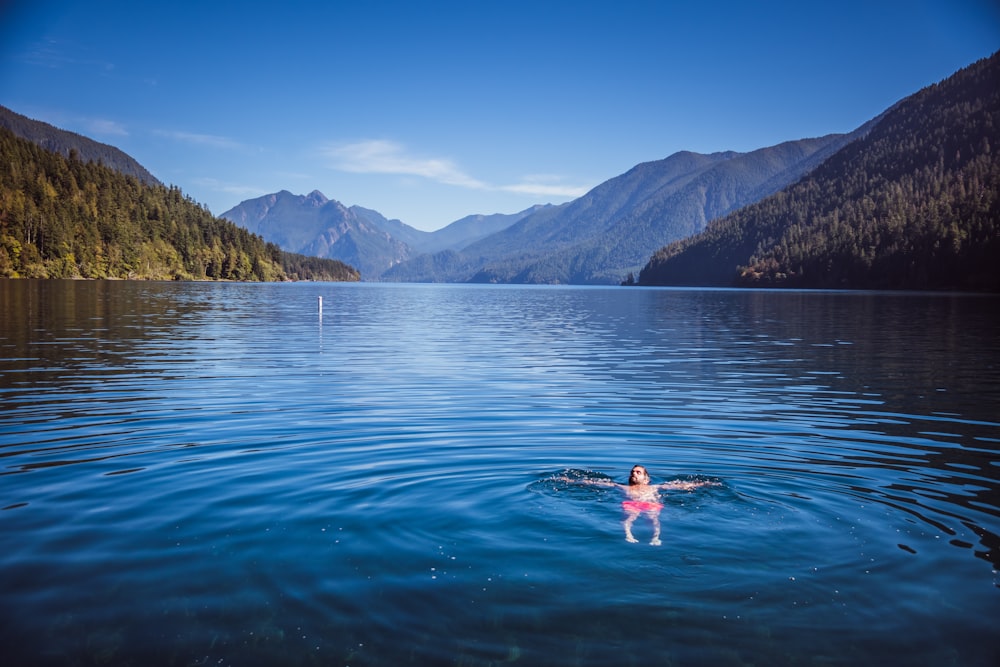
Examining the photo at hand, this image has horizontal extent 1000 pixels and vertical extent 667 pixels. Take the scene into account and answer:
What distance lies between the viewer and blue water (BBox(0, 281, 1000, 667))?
26.0ft

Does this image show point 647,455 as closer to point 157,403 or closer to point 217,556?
point 217,556

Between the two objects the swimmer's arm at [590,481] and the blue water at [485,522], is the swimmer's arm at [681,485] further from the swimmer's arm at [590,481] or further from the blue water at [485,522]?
the swimmer's arm at [590,481]

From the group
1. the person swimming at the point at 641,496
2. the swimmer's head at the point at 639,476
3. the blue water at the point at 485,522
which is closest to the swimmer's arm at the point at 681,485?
the person swimming at the point at 641,496

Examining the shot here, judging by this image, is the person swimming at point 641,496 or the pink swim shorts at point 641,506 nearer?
the person swimming at point 641,496

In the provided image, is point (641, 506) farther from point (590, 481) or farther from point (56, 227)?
point (56, 227)

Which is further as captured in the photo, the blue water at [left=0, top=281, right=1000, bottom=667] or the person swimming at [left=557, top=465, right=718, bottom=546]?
the person swimming at [left=557, top=465, right=718, bottom=546]

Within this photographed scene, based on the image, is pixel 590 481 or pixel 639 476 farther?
pixel 590 481

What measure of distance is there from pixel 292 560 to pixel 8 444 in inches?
438

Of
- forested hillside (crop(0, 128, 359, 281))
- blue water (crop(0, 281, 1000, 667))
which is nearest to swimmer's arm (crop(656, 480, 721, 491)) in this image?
blue water (crop(0, 281, 1000, 667))

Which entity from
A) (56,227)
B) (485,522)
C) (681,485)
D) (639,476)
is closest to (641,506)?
(639,476)

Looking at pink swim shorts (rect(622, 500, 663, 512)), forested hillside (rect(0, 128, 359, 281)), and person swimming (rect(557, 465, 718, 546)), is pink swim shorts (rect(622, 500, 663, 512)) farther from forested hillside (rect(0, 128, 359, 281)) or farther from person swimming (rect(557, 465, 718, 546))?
forested hillside (rect(0, 128, 359, 281))

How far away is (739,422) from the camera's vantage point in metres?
21.2

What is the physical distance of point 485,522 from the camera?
11906mm

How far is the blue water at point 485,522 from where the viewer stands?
7.91 m
